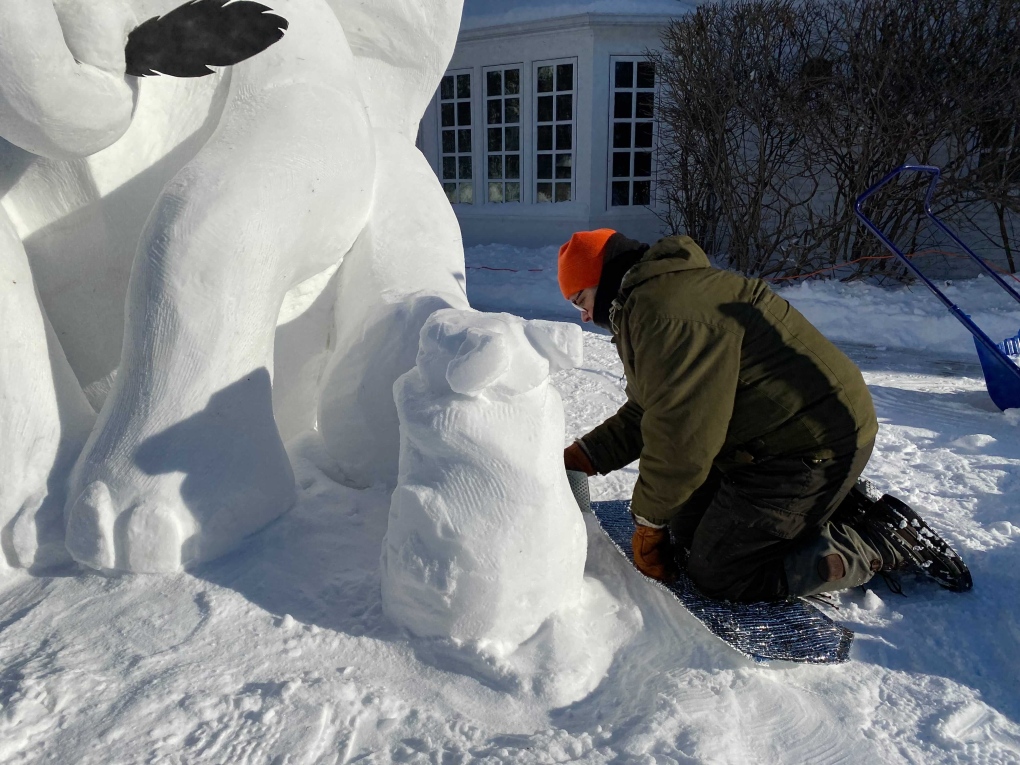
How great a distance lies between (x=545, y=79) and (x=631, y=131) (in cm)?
126

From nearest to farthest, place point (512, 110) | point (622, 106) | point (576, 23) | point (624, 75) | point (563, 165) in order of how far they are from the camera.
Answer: point (576, 23) → point (624, 75) → point (622, 106) → point (563, 165) → point (512, 110)

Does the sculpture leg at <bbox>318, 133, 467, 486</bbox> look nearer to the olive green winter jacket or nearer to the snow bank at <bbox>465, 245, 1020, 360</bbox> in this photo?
the olive green winter jacket

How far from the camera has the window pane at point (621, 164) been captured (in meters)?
10.0

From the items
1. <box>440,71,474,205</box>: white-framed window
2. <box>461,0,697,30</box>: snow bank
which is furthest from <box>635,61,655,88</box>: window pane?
<box>440,71,474,205</box>: white-framed window

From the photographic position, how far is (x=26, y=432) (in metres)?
1.85

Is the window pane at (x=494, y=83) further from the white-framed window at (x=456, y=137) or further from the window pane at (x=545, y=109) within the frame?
the window pane at (x=545, y=109)

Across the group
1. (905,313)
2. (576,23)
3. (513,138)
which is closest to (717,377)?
(905,313)

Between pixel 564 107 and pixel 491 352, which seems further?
pixel 564 107

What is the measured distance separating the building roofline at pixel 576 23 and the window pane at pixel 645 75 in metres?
0.45

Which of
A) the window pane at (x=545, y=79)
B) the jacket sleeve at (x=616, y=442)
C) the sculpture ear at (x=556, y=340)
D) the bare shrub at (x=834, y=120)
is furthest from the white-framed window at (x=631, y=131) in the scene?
the sculpture ear at (x=556, y=340)

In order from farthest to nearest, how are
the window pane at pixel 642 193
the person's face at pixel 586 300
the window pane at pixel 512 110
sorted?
1. the window pane at pixel 512 110
2. the window pane at pixel 642 193
3. the person's face at pixel 586 300

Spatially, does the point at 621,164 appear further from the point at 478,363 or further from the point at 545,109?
the point at 478,363

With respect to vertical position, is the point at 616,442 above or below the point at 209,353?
below

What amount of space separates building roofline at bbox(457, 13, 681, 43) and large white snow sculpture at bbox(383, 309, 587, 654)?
8.67 metres
